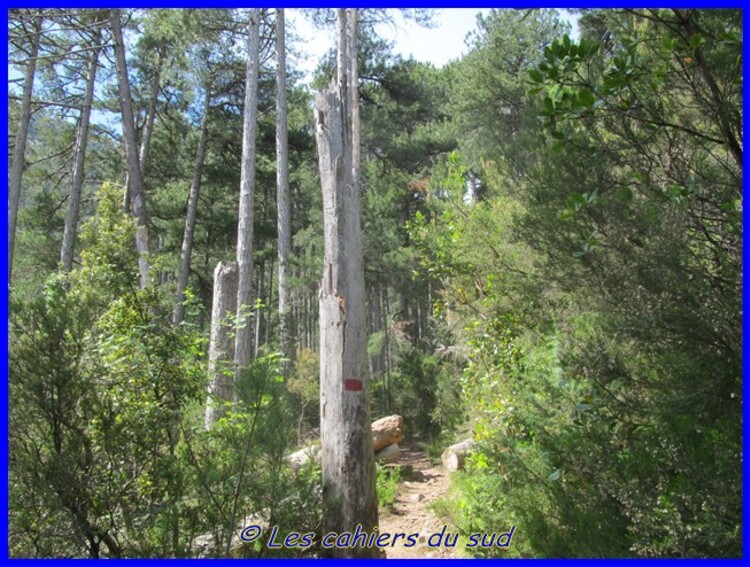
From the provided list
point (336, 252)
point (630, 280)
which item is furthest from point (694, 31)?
point (336, 252)

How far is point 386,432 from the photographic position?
10242 mm

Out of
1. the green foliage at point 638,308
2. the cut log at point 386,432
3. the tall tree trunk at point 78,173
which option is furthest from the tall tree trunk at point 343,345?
the tall tree trunk at point 78,173

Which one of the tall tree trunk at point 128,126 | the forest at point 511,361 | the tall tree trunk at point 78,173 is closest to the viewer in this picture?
the forest at point 511,361

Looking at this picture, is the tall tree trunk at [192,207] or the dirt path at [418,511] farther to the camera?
the tall tree trunk at [192,207]

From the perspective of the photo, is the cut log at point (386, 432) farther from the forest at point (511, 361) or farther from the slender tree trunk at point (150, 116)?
the slender tree trunk at point (150, 116)

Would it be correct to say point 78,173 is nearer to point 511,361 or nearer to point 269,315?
point 269,315

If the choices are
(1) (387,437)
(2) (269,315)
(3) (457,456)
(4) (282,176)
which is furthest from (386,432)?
(2) (269,315)

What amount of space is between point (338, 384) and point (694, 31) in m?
3.46

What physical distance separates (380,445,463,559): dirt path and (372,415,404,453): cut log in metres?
0.44

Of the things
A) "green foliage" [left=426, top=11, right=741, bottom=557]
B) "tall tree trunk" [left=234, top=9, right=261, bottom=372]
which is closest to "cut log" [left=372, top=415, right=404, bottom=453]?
"tall tree trunk" [left=234, top=9, right=261, bottom=372]

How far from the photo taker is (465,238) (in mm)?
6219

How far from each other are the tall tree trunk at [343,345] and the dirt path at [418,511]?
0.70 m

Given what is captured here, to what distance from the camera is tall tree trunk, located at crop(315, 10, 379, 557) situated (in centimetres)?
441

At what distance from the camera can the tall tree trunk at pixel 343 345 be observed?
14.5 feet
